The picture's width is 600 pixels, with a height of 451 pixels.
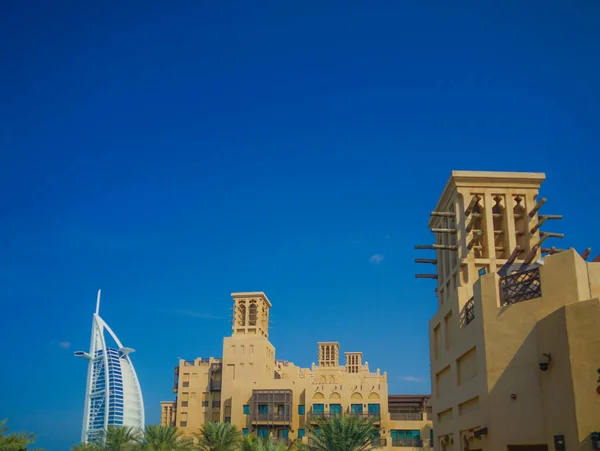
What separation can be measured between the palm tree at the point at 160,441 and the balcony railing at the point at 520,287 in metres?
32.9

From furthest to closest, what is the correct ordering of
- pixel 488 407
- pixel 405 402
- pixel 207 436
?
pixel 405 402 < pixel 207 436 < pixel 488 407

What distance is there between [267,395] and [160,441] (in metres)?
21.4

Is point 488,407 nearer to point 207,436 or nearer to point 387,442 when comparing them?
point 207,436

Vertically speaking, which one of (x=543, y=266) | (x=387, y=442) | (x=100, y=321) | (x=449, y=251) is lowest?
(x=387, y=442)

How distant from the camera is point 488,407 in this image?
67.4 feet

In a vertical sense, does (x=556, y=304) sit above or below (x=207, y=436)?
above

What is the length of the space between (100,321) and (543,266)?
453 feet

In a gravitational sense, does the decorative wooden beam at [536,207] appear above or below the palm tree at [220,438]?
above

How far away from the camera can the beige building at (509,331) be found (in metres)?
16.7

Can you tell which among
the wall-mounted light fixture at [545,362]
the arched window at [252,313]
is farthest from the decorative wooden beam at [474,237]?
the arched window at [252,313]

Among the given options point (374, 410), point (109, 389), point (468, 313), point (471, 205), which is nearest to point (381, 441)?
point (374, 410)

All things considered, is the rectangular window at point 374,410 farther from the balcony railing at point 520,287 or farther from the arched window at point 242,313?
the balcony railing at point 520,287

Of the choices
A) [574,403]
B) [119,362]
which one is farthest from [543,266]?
[119,362]

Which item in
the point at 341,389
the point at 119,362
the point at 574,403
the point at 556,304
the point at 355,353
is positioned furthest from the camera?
the point at 119,362
